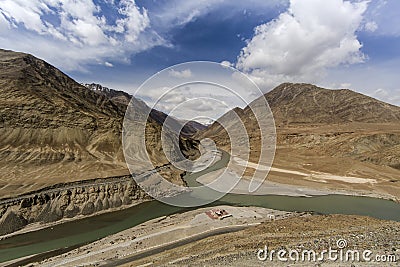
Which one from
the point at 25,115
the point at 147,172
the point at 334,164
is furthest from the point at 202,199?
the point at 25,115

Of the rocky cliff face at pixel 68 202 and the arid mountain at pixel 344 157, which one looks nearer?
the rocky cliff face at pixel 68 202

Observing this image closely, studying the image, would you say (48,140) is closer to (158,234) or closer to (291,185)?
(158,234)

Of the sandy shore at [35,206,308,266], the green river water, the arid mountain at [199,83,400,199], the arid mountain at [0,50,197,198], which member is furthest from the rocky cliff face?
the arid mountain at [199,83,400,199]

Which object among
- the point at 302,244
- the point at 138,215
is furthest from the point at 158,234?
the point at 302,244

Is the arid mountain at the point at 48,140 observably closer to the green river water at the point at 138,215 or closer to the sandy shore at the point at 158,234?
the green river water at the point at 138,215

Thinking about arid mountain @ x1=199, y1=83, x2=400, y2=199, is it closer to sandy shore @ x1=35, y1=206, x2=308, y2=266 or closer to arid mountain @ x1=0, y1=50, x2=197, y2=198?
sandy shore @ x1=35, y1=206, x2=308, y2=266

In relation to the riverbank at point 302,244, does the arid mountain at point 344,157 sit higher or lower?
higher

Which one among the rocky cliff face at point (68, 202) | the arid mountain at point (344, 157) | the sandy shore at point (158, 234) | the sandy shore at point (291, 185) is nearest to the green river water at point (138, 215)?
the rocky cliff face at point (68, 202)
